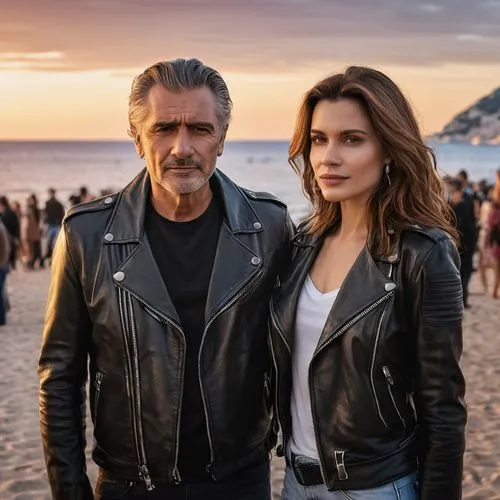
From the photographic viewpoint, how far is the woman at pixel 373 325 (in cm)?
220

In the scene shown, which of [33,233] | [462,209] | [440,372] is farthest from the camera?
[33,233]

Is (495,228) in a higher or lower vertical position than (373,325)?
lower

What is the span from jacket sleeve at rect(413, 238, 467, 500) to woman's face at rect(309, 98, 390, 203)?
329 mm

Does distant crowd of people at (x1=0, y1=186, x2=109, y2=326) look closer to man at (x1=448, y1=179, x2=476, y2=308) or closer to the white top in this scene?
man at (x1=448, y1=179, x2=476, y2=308)

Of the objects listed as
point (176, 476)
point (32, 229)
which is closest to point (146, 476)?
point (176, 476)

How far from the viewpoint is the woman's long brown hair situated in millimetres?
2297

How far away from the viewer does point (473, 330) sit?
10.4m

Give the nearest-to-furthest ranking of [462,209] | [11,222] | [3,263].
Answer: [462,209] < [3,263] < [11,222]

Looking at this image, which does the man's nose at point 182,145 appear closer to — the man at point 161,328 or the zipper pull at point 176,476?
the man at point 161,328

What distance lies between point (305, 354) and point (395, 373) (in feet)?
0.93

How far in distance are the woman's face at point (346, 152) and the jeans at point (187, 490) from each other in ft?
3.19

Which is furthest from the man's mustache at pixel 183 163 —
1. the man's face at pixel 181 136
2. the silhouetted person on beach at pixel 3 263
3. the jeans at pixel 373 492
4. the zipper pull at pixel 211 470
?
the silhouetted person on beach at pixel 3 263

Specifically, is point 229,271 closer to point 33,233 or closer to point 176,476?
point 176,476

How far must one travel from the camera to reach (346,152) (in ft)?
7.68
